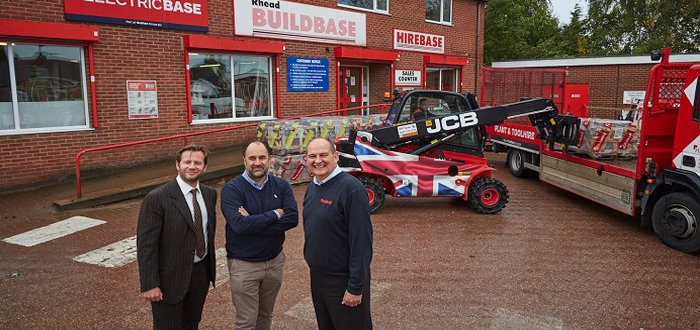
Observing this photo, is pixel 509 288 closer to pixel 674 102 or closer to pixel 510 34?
pixel 674 102

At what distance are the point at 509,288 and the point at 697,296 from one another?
6.30 feet

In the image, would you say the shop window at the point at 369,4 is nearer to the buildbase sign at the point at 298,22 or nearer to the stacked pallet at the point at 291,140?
the buildbase sign at the point at 298,22

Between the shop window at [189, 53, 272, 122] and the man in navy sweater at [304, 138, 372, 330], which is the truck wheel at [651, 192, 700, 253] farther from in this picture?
the shop window at [189, 53, 272, 122]

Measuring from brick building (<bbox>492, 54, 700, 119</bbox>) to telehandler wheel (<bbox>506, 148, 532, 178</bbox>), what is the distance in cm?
1162

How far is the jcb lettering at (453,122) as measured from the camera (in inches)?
330

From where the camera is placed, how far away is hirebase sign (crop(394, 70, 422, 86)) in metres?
17.4

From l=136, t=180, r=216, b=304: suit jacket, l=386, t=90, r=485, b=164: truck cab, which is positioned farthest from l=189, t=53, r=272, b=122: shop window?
l=136, t=180, r=216, b=304: suit jacket

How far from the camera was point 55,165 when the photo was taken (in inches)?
393

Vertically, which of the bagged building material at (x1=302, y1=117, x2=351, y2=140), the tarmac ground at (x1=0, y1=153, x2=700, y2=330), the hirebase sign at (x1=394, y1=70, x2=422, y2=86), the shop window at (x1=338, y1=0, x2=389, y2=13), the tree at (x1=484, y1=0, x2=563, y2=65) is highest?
the tree at (x1=484, y1=0, x2=563, y2=65)

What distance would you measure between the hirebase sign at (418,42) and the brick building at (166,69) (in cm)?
11

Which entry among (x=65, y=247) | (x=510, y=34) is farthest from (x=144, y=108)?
(x=510, y=34)

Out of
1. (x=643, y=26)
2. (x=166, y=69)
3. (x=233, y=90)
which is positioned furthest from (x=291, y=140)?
(x=643, y=26)

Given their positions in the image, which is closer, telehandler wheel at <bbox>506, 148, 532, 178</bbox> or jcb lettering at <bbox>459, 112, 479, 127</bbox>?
jcb lettering at <bbox>459, 112, 479, 127</bbox>

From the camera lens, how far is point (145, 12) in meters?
11.0
